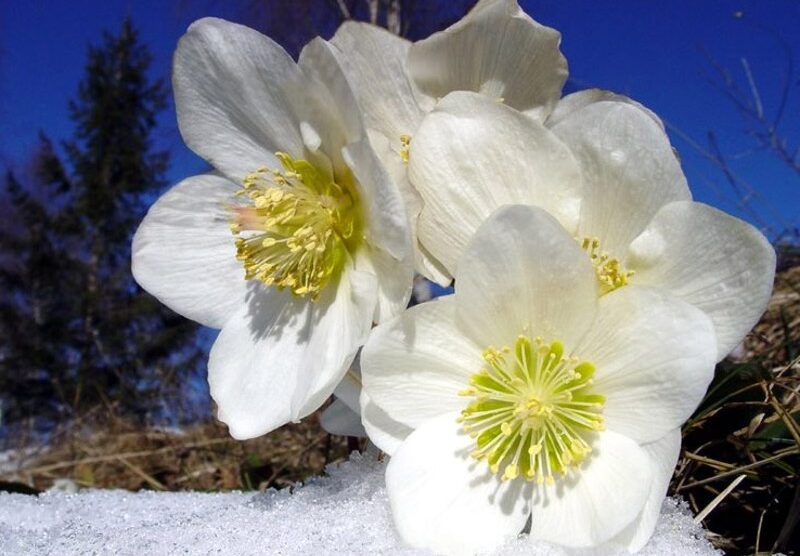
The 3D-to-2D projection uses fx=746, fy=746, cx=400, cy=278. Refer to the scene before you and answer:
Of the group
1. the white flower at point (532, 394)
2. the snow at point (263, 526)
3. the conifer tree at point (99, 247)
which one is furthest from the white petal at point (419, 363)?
the conifer tree at point (99, 247)

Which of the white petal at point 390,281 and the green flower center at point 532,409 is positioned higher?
the white petal at point 390,281

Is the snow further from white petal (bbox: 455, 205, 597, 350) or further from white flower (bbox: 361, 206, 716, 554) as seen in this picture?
white petal (bbox: 455, 205, 597, 350)

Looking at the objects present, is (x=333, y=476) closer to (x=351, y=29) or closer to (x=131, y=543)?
(x=131, y=543)

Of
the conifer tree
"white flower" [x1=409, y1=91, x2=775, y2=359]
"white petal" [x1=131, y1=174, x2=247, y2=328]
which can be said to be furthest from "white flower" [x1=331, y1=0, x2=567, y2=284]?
the conifer tree

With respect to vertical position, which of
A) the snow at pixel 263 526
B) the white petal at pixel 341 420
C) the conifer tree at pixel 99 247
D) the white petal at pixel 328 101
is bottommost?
the conifer tree at pixel 99 247

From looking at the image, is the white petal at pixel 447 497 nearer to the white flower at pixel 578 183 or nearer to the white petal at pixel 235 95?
the white flower at pixel 578 183

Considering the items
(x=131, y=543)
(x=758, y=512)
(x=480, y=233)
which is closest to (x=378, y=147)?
(x=480, y=233)
